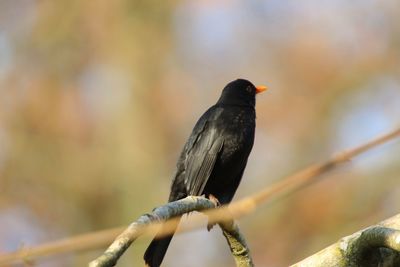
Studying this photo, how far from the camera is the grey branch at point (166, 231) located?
6.84 feet

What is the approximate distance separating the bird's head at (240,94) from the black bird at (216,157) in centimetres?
29

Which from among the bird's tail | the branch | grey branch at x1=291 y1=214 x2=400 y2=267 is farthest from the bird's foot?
grey branch at x1=291 y1=214 x2=400 y2=267

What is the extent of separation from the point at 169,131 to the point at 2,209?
2762mm

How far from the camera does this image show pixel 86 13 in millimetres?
13047

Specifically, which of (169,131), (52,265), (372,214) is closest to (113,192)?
(169,131)

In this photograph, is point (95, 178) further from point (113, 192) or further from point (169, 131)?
point (169, 131)

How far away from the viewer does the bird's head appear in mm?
5797

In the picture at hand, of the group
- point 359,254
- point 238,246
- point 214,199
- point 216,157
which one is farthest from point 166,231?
point 216,157

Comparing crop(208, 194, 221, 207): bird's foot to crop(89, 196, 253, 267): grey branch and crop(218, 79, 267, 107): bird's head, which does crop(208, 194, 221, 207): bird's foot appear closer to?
crop(218, 79, 267, 107): bird's head

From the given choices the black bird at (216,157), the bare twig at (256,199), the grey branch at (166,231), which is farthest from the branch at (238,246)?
the bare twig at (256,199)

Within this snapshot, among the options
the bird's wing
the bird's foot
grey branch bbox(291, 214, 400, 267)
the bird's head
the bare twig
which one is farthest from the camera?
the bird's head

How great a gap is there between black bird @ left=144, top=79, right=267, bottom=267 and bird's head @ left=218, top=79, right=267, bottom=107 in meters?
0.29

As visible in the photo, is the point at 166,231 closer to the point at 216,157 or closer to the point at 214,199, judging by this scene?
the point at 214,199

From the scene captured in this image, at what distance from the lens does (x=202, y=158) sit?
17.0ft
